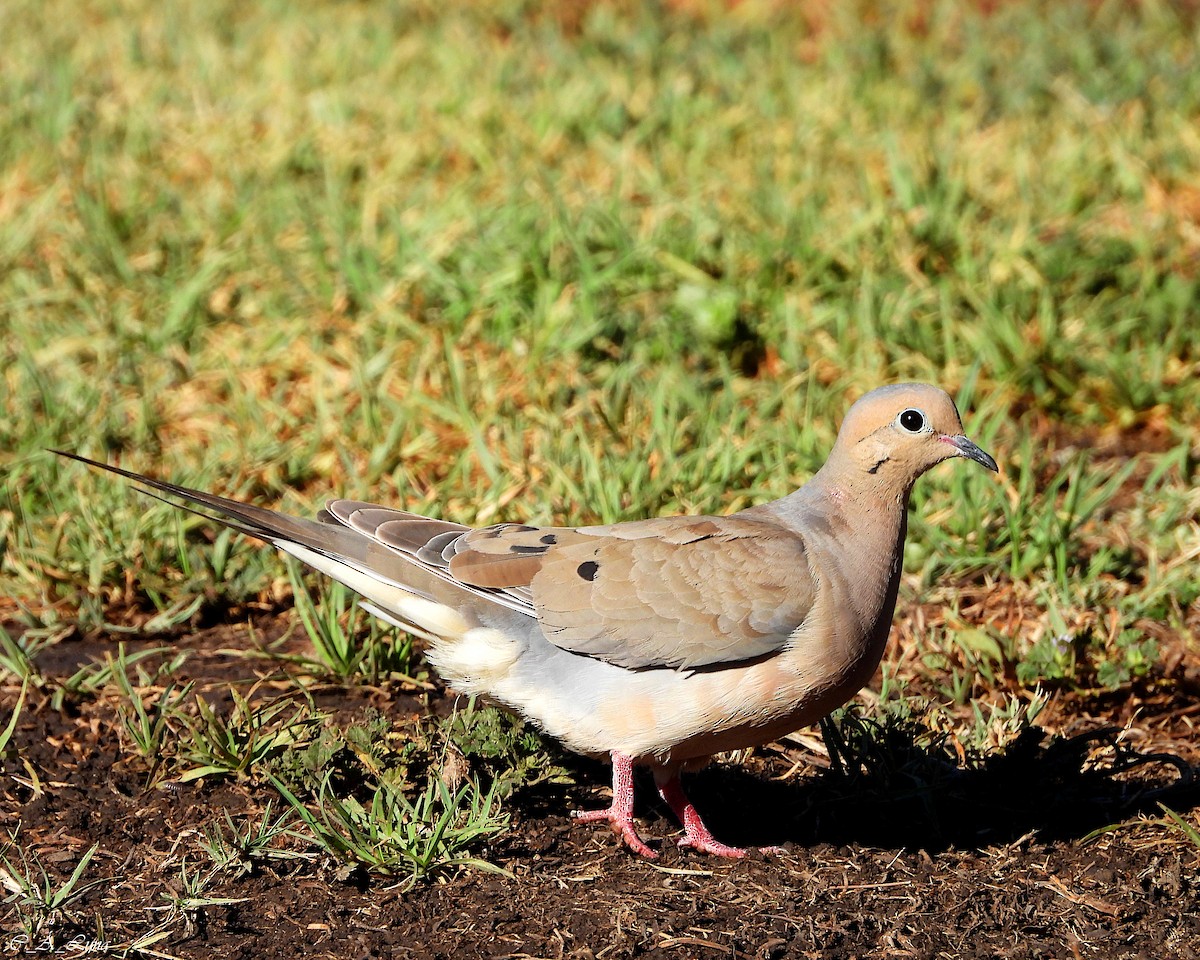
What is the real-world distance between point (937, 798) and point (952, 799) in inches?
1.6

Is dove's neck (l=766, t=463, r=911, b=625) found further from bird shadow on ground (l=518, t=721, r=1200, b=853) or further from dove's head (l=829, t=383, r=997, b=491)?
bird shadow on ground (l=518, t=721, r=1200, b=853)

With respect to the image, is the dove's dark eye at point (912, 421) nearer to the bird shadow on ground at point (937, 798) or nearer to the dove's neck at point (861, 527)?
the dove's neck at point (861, 527)

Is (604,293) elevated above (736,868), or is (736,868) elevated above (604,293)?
(604,293)

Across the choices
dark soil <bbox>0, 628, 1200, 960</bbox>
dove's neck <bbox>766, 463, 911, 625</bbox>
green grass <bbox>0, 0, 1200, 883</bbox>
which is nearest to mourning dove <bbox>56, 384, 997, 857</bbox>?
dove's neck <bbox>766, 463, 911, 625</bbox>

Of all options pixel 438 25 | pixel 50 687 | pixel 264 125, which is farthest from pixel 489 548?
pixel 438 25

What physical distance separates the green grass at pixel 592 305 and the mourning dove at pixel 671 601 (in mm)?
418

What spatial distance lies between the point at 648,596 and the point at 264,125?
5.01 meters

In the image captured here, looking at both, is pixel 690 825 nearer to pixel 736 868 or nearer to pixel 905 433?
pixel 736 868

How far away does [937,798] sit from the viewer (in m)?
3.76

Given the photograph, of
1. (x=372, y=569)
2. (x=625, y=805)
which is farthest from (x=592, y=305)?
(x=625, y=805)

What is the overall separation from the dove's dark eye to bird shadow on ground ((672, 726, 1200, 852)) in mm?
832

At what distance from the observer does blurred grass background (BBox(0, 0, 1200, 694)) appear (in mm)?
4887

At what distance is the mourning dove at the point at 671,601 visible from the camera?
337 cm

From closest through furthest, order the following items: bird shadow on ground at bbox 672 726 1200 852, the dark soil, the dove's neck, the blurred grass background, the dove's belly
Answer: the dark soil
the dove's belly
the dove's neck
bird shadow on ground at bbox 672 726 1200 852
the blurred grass background
